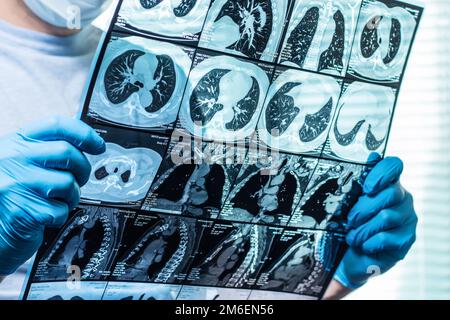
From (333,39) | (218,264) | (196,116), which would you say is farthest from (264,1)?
(218,264)

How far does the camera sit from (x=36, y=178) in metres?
1.36

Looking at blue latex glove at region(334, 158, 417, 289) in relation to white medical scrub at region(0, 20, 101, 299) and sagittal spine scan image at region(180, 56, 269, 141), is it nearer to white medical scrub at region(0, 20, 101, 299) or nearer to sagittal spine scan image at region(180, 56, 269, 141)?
sagittal spine scan image at region(180, 56, 269, 141)

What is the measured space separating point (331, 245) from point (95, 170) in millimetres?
734

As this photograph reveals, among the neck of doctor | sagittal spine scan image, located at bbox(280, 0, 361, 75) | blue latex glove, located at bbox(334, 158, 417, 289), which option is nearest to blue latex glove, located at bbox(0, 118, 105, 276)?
the neck of doctor

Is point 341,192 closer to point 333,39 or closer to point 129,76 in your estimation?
point 333,39

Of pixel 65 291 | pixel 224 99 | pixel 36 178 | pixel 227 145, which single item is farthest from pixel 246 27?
pixel 65 291

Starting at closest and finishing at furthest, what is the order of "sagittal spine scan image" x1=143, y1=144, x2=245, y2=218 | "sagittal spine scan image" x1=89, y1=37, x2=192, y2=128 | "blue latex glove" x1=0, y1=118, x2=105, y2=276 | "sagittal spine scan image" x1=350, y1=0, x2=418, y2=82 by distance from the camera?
1. "blue latex glove" x1=0, y1=118, x2=105, y2=276
2. "sagittal spine scan image" x1=89, y1=37, x2=192, y2=128
3. "sagittal spine scan image" x1=143, y1=144, x2=245, y2=218
4. "sagittal spine scan image" x1=350, y1=0, x2=418, y2=82

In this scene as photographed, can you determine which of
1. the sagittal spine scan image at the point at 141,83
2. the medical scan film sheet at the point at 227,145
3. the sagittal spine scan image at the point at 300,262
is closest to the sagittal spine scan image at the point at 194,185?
the medical scan film sheet at the point at 227,145

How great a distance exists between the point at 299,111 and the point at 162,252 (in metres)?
0.52

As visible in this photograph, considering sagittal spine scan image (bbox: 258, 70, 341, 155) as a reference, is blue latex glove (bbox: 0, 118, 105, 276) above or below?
below

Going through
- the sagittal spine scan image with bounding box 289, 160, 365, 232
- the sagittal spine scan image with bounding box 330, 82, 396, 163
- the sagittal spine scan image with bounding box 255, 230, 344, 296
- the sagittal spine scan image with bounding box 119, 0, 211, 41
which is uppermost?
the sagittal spine scan image with bounding box 119, 0, 211, 41

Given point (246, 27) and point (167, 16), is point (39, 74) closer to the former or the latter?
point (167, 16)

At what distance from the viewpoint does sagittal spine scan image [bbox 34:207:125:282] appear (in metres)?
1.56

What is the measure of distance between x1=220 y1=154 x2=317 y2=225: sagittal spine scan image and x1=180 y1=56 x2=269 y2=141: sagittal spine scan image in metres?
0.12
